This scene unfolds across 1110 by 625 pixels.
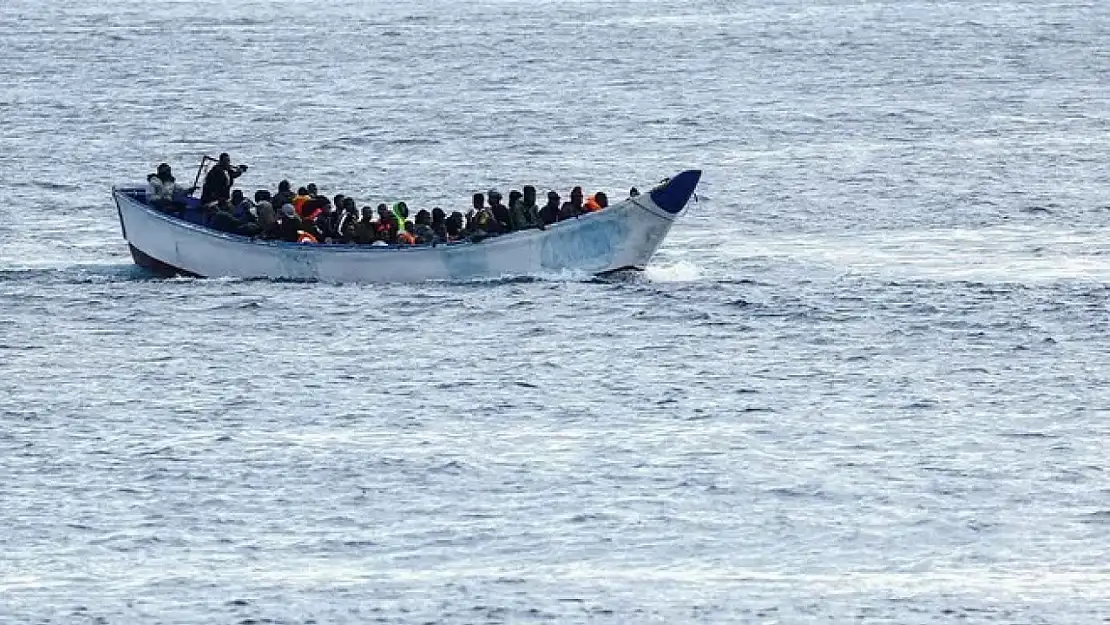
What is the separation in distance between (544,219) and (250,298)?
21.4ft

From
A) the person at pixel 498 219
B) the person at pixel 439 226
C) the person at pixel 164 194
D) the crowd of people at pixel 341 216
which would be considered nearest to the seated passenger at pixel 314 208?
the crowd of people at pixel 341 216

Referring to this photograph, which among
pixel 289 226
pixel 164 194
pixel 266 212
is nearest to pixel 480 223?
pixel 289 226

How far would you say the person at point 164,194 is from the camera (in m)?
53.4

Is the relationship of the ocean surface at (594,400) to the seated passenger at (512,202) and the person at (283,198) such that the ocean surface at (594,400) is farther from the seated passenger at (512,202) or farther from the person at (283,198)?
the person at (283,198)

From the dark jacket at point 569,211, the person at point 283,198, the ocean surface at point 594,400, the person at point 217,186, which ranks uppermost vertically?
the person at point 217,186

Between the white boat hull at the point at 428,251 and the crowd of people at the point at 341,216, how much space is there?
0.31 meters

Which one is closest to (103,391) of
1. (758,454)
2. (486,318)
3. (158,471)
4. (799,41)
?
(158,471)

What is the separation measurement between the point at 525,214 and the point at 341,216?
4.06m

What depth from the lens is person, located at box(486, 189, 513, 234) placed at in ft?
171

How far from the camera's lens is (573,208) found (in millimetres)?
52281

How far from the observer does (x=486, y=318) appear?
51.1 m

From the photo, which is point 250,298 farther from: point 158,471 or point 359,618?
point 359,618

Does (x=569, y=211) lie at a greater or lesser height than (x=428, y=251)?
greater

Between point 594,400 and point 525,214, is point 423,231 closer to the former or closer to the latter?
point 525,214
